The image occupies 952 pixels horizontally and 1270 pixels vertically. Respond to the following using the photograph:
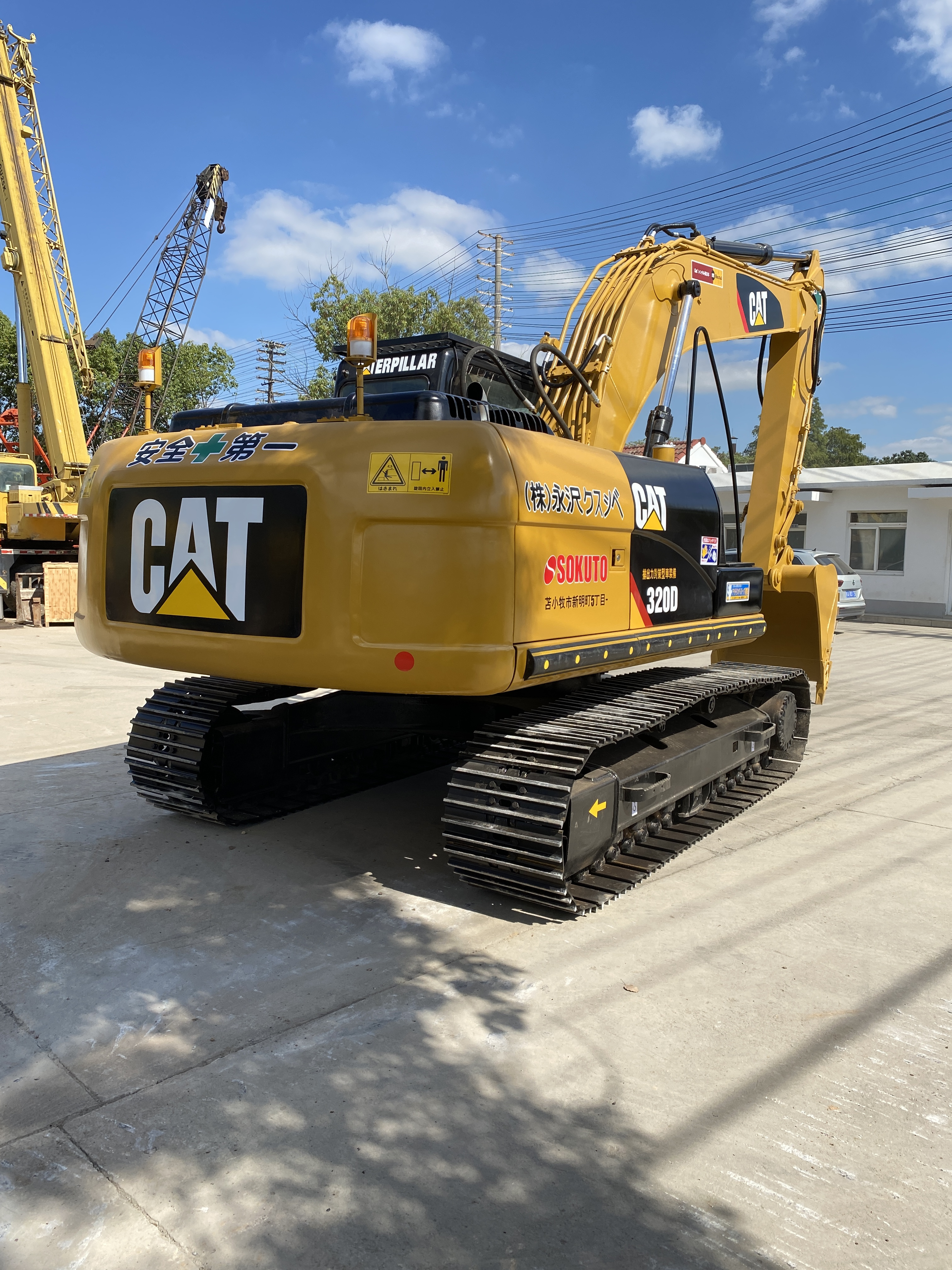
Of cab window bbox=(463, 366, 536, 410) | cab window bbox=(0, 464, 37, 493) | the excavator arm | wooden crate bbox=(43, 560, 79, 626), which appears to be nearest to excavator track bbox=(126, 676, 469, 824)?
cab window bbox=(463, 366, 536, 410)

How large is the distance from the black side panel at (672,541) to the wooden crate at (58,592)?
44.7 ft

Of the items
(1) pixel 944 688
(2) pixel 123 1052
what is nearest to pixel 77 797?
(2) pixel 123 1052

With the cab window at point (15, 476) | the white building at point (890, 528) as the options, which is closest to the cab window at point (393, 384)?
the cab window at point (15, 476)

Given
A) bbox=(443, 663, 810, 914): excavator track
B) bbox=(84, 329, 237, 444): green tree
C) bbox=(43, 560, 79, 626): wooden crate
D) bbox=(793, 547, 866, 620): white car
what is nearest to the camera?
bbox=(443, 663, 810, 914): excavator track

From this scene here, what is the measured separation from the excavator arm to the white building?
14698 mm

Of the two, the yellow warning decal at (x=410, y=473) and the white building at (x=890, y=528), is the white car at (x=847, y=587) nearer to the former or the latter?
the white building at (x=890, y=528)

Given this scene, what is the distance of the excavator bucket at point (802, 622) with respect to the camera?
7453 millimetres

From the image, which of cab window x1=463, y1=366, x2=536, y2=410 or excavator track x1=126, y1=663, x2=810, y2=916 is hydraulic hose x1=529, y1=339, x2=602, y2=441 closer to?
cab window x1=463, y1=366, x2=536, y2=410

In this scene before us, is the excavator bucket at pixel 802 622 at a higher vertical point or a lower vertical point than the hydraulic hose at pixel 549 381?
lower

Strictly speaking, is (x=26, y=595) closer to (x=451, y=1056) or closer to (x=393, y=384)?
(x=393, y=384)

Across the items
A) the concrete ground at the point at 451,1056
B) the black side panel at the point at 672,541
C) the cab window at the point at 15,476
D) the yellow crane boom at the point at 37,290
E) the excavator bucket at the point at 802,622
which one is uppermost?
the yellow crane boom at the point at 37,290

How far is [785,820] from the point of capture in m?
5.92

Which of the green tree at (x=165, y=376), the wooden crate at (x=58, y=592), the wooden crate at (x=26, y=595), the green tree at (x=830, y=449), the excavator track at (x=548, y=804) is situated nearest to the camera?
the excavator track at (x=548, y=804)

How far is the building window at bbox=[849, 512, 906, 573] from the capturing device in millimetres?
24000
